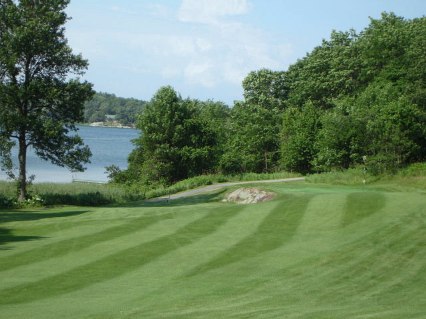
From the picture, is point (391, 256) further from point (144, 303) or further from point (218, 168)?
point (218, 168)

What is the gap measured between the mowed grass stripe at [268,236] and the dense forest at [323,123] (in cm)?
2260

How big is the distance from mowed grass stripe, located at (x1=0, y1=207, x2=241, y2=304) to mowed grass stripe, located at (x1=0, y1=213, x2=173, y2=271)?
1834mm

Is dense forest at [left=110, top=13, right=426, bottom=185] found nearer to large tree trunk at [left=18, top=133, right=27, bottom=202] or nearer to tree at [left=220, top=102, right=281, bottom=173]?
tree at [left=220, top=102, right=281, bottom=173]

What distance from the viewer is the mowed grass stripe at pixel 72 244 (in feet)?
54.2

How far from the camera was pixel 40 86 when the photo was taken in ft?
117

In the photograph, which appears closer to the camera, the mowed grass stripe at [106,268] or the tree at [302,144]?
the mowed grass stripe at [106,268]

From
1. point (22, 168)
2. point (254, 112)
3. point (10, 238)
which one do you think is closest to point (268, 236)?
point (10, 238)

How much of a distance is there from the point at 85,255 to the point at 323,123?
40.8 meters

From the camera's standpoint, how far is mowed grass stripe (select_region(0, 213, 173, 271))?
16516 millimetres

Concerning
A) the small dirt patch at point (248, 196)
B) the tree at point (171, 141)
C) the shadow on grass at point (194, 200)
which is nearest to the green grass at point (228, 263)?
the small dirt patch at point (248, 196)

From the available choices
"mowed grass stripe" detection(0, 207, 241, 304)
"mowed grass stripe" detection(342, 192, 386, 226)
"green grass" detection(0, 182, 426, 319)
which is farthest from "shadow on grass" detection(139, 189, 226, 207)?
"mowed grass stripe" detection(0, 207, 241, 304)

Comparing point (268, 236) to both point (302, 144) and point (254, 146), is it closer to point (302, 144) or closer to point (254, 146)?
point (302, 144)

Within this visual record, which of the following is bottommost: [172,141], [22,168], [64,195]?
[64,195]

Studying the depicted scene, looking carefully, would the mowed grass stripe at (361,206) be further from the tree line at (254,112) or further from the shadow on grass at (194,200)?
the tree line at (254,112)
